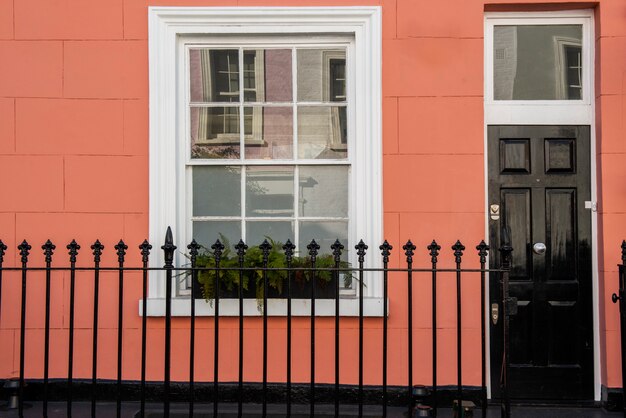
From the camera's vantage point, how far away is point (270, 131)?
18.1ft

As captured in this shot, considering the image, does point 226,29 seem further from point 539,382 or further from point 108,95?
point 539,382

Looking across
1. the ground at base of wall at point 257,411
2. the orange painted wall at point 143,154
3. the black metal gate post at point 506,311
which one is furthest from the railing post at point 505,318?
the orange painted wall at point 143,154

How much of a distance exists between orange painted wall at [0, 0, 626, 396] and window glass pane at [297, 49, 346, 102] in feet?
1.22

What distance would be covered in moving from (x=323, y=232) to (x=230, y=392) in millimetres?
1421

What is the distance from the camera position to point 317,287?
17.1ft

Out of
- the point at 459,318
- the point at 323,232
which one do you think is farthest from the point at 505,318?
the point at 323,232

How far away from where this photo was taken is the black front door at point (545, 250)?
5.37 meters

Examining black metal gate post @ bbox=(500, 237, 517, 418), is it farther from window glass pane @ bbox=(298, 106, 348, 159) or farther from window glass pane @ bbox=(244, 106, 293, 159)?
window glass pane @ bbox=(244, 106, 293, 159)

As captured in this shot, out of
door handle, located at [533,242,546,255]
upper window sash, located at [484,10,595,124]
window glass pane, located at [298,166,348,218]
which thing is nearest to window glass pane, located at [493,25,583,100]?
upper window sash, located at [484,10,595,124]

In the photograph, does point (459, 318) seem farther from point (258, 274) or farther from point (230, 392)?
point (230, 392)

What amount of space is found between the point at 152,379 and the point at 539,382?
2.98 meters

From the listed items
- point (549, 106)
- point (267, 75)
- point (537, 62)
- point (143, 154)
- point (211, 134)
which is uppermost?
point (537, 62)

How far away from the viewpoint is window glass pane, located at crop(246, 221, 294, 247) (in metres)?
5.48

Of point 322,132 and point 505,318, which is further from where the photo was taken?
point 322,132
